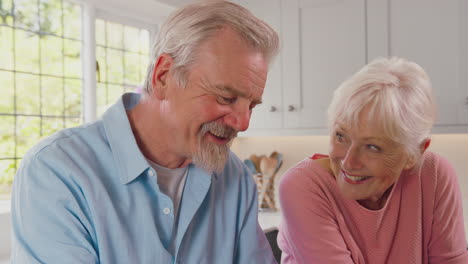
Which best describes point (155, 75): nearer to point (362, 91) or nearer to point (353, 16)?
point (362, 91)

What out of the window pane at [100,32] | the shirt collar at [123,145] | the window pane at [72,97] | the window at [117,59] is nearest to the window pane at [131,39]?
the window at [117,59]

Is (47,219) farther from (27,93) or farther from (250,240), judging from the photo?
(27,93)

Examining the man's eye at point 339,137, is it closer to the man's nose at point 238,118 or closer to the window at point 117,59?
the man's nose at point 238,118

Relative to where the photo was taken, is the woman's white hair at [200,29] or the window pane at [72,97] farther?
the window pane at [72,97]

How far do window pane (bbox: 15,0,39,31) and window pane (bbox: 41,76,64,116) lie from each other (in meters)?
0.26

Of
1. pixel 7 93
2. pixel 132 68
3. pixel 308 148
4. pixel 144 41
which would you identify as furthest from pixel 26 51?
pixel 308 148

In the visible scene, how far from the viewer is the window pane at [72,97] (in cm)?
266

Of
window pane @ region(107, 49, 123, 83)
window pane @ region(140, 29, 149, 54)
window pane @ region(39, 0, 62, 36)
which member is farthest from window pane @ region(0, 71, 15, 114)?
window pane @ region(140, 29, 149, 54)

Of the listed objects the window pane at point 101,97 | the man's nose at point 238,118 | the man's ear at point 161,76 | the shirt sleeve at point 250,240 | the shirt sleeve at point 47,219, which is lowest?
the shirt sleeve at point 250,240

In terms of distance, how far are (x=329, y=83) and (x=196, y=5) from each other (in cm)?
184

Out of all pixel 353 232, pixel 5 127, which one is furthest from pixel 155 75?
pixel 5 127

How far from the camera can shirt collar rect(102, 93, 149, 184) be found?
3.68 feet

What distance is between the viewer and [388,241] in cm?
140

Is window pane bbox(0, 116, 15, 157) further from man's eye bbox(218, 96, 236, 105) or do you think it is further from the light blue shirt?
man's eye bbox(218, 96, 236, 105)
